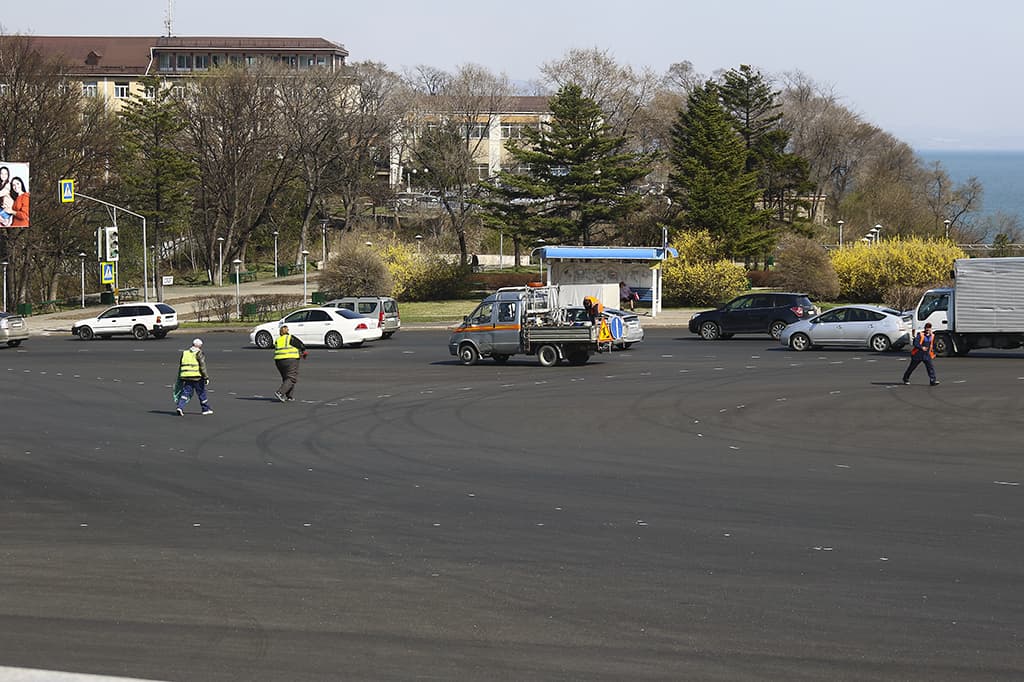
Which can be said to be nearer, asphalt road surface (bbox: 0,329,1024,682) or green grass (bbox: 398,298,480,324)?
asphalt road surface (bbox: 0,329,1024,682)

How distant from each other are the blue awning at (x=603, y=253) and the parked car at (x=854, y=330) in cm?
2166

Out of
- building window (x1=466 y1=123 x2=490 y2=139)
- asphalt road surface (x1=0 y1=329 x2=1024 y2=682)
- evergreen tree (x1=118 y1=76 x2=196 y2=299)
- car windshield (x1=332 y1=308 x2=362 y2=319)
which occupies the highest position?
building window (x1=466 y1=123 x2=490 y2=139)

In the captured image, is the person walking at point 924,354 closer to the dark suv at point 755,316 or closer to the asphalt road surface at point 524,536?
the asphalt road surface at point 524,536

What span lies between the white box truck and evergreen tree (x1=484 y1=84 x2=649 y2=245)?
41.3 metres

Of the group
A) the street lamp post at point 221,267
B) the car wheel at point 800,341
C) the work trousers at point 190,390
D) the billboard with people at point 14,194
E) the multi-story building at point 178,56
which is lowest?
the work trousers at point 190,390

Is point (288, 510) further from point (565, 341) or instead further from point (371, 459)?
point (565, 341)

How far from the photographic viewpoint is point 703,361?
35281mm

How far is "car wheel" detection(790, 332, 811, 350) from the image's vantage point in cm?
3853

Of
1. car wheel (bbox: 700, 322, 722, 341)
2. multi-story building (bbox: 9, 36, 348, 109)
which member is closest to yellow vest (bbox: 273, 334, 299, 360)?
car wheel (bbox: 700, 322, 722, 341)

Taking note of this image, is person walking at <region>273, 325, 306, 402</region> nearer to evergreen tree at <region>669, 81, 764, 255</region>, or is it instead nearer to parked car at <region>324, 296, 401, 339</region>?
parked car at <region>324, 296, 401, 339</region>

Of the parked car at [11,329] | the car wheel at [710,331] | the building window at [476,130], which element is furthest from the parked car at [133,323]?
the building window at [476,130]

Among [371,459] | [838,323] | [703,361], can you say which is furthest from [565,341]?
[371,459]

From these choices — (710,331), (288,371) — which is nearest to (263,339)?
(710,331)

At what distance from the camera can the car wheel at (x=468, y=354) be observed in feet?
118
